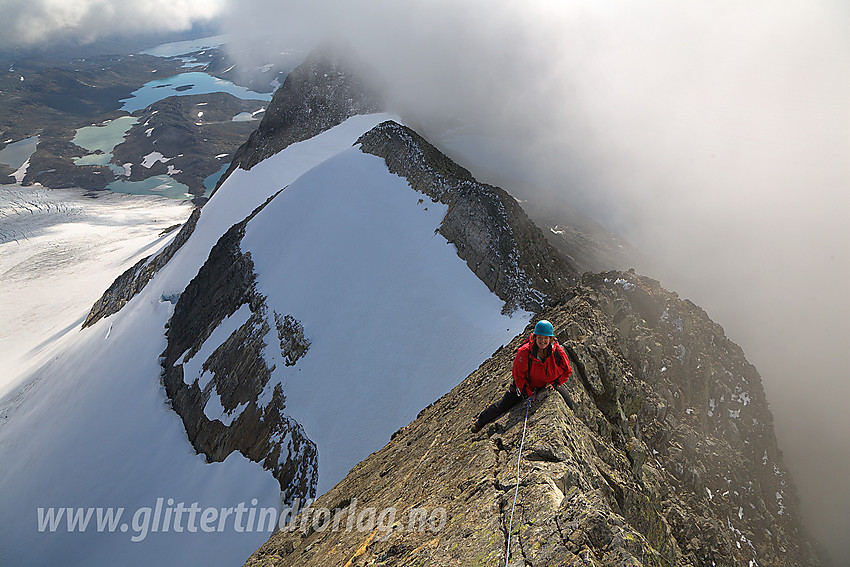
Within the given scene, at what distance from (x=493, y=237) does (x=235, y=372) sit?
53.4 feet

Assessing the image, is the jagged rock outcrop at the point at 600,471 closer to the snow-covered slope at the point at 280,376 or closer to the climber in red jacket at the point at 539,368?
the climber in red jacket at the point at 539,368

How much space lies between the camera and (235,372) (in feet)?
81.4

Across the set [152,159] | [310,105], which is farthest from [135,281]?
[152,159]

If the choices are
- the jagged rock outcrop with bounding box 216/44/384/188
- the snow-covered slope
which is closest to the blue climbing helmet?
the snow-covered slope

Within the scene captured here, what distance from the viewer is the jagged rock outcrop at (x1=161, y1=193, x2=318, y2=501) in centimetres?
2019

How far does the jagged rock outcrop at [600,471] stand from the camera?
650 centimetres

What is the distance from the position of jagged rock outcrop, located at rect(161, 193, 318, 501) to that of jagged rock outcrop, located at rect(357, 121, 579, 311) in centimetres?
1028

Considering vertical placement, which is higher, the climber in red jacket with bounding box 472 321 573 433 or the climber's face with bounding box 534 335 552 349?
the climber's face with bounding box 534 335 552 349

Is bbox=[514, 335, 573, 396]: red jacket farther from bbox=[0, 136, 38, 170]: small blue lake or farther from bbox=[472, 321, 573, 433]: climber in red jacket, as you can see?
bbox=[0, 136, 38, 170]: small blue lake

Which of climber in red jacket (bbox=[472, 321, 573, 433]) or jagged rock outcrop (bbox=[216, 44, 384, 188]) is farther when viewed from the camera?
jagged rock outcrop (bbox=[216, 44, 384, 188])

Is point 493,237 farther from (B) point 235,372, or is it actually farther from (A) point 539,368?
(B) point 235,372

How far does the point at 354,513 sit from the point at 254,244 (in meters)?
24.7

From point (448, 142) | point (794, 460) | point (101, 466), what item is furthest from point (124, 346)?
point (448, 142)

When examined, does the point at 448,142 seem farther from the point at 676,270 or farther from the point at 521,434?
the point at 521,434
